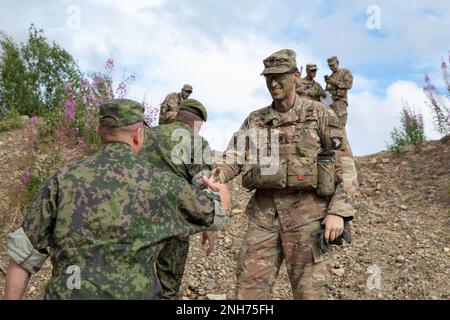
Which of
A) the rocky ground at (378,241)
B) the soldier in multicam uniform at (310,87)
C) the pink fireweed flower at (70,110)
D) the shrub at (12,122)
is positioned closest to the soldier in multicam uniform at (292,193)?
the rocky ground at (378,241)

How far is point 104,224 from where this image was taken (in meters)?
2.72

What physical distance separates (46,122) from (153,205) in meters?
9.60

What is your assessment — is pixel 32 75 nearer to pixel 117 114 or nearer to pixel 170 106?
pixel 170 106

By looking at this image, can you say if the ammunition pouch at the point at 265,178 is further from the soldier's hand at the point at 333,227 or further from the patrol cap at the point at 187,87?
the patrol cap at the point at 187,87

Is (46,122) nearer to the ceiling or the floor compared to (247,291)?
nearer to the ceiling

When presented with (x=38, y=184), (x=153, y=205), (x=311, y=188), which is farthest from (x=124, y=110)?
(x=38, y=184)

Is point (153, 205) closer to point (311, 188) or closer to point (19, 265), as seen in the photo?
point (19, 265)

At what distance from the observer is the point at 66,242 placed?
8.93 feet

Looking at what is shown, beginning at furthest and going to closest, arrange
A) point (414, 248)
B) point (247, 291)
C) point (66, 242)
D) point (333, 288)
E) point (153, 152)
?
point (414, 248), point (333, 288), point (153, 152), point (247, 291), point (66, 242)

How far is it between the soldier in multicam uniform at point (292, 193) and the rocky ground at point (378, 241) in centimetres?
267

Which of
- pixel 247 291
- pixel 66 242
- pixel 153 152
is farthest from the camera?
pixel 153 152

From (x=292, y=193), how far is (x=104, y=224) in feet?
6.17

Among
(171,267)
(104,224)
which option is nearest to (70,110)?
(171,267)
